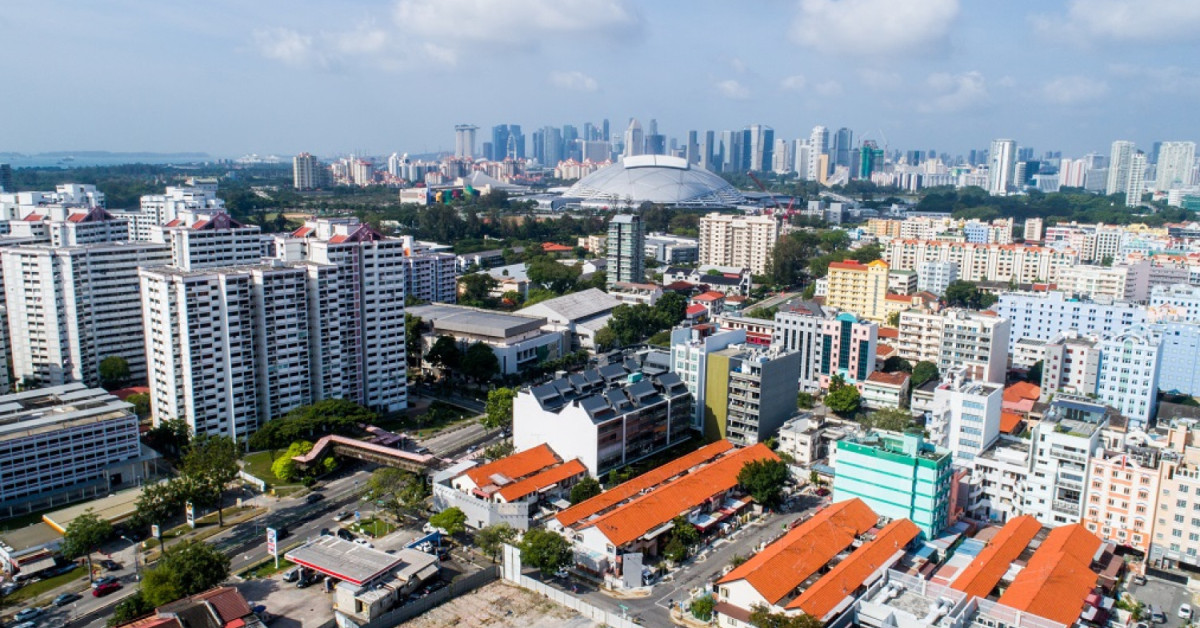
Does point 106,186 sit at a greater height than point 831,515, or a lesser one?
greater

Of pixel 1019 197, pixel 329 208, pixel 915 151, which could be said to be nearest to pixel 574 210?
pixel 329 208

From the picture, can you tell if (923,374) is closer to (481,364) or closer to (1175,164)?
(481,364)

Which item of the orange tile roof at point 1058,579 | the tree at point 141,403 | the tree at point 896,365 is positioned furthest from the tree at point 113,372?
the orange tile roof at point 1058,579

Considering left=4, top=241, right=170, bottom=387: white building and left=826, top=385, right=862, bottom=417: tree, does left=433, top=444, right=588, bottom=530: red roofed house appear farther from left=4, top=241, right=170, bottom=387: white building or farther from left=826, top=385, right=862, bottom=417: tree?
left=4, top=241, right=170, bottom=387: white building

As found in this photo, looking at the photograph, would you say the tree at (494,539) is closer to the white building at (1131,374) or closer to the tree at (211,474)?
the tree at (211,474)

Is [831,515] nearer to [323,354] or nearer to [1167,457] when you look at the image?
[1167,457]

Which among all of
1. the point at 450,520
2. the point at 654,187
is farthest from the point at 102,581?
the point at 654,187

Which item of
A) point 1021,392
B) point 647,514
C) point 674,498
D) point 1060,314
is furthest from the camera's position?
point 1060,314
